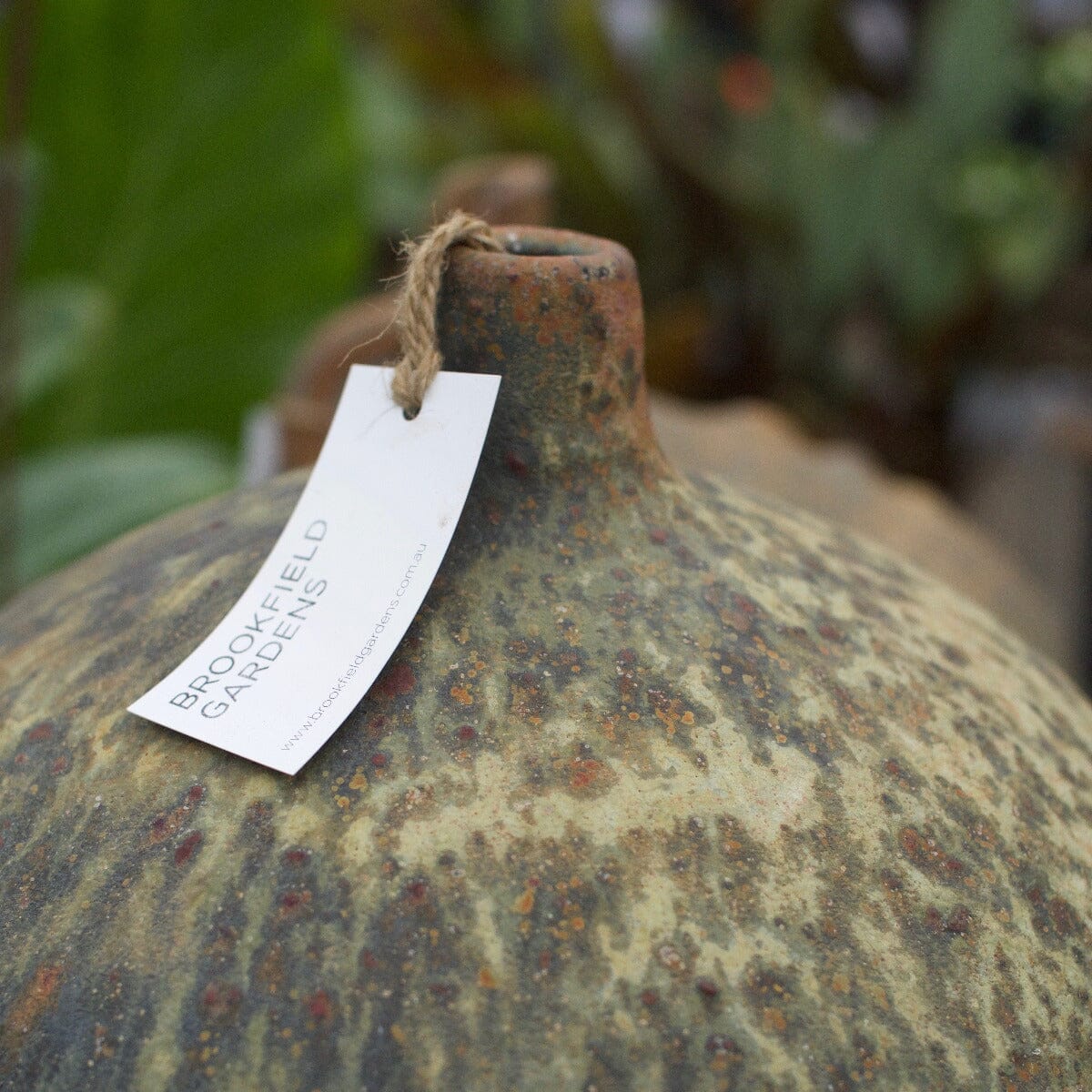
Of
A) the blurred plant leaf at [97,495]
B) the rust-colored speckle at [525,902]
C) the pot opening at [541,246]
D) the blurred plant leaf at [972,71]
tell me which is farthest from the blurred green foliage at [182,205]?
the blurred plant leaf at [972,71]

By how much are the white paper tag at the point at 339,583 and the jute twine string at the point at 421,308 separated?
0.05 feet

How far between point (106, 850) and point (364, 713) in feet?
0.51

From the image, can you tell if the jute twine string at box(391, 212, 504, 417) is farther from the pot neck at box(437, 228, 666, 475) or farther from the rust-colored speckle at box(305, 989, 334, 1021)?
the rust-colored speckle at box(305, 989, 334, 1021)

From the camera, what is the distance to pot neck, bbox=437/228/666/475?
82 cm

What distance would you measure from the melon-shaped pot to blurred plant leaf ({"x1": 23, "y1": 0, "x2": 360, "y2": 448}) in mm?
1787

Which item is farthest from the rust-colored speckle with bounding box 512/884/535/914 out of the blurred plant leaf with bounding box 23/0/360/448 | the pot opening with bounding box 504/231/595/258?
the blurred plant leaf with bounding box 23/0/360/448

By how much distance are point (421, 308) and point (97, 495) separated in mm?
1278

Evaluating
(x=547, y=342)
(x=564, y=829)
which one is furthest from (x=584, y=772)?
(x=547, y=342)

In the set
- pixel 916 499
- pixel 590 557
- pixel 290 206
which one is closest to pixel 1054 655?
pixel 916 499

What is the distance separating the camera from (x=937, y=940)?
0.71 metres

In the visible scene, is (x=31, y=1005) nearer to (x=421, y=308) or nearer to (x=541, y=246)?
(x=421, y=308)

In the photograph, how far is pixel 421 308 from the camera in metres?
0.80

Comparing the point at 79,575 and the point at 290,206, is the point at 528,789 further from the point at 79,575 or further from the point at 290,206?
the point at 290,206

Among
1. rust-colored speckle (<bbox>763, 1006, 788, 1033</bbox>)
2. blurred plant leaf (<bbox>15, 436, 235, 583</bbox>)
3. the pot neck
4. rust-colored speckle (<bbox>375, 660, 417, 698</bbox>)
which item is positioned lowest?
blurred plant leaf (<bbox>15, 436, 235, 583</bbox>)
